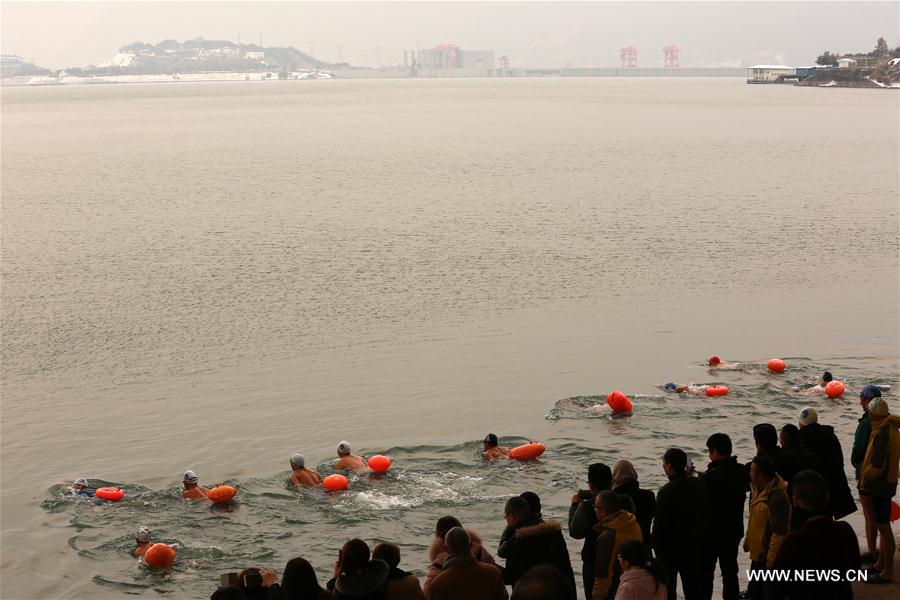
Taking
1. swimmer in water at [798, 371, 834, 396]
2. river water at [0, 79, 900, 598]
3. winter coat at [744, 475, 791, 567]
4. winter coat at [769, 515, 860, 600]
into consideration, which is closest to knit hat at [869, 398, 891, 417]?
winter coat at [744, 475, 791, 567]

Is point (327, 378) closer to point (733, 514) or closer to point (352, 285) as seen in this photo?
point (352, 285)

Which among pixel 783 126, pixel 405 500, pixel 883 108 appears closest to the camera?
pixel 405 500

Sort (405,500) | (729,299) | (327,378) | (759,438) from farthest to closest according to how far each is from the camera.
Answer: (729,299), (327,378), (405,500), (759,438)

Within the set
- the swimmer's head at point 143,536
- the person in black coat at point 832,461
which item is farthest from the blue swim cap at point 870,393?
the swimmer's head at point 143,536

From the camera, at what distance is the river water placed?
18719 mm

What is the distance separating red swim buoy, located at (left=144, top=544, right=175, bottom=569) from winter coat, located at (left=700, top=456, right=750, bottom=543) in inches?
364

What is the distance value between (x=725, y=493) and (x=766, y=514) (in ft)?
2.33

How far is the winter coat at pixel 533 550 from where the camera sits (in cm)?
Result: 932

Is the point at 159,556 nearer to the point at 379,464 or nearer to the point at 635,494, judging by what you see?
the point at 379,464

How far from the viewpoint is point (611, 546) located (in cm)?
941

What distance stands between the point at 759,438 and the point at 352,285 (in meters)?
27.7

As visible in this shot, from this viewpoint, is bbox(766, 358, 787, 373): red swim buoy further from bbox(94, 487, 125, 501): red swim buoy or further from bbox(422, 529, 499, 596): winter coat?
bbox(422, 529, 499, 596): winter coat

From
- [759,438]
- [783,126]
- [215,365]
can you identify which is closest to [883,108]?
[783,126]

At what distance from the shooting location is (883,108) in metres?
155
